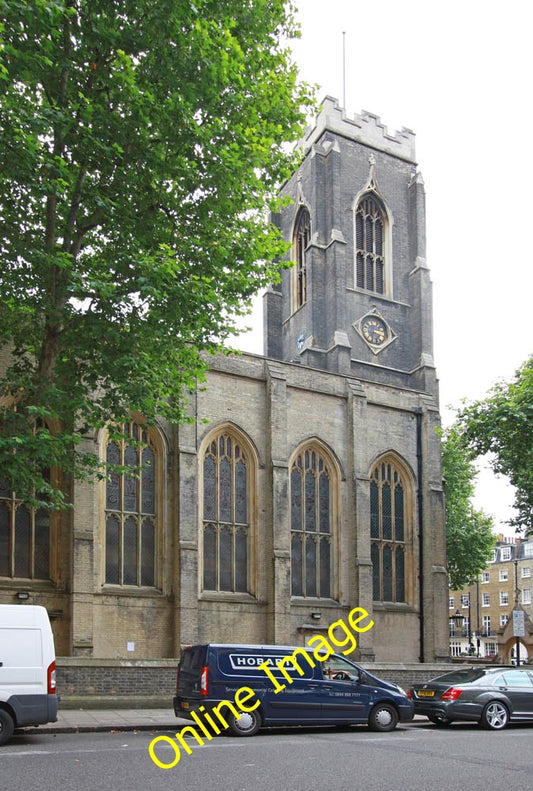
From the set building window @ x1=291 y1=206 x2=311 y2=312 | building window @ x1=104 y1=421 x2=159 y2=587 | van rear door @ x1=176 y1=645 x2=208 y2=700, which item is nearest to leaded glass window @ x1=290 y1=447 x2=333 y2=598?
building window @ x1=104 y1=421 x2=159 y2=587

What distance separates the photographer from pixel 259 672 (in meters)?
13.4

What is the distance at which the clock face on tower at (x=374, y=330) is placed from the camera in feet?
118

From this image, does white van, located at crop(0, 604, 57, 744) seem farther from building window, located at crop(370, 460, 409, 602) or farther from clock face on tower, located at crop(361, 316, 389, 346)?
clock face on tower, located at crop(361, 316, 389, 346)

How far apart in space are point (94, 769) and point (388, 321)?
29.6 m

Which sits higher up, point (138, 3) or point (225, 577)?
point (138, 3)

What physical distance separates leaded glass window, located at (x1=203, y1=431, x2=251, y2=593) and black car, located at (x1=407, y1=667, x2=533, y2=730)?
886cm

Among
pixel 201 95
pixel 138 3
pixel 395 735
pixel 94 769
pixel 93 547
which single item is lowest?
pixel 395 735

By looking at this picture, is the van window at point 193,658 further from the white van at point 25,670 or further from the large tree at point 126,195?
the large tree at point 126,195

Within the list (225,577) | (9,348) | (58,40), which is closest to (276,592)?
(225,577)

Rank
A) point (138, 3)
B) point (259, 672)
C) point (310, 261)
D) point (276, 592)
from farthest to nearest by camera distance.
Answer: point (310, 261) → point (276, 592) → point (138, 3) → point (259, 672)

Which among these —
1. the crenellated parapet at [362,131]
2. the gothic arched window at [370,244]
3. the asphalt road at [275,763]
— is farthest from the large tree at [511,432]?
the crenellated parapet at [362,131]

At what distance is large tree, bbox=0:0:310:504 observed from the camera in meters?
14.4

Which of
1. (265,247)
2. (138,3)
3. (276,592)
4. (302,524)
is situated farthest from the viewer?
(302,524)

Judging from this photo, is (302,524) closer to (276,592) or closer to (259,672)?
(276,592)
